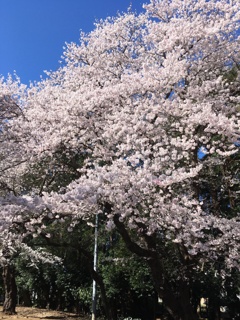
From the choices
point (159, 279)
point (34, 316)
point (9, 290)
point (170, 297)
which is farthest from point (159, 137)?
point (9, 290)

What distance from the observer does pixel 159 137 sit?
848cm

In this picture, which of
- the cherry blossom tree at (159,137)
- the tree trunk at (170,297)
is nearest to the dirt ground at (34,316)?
the cherry blossom tree at (159,137)

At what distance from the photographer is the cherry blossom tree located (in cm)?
734

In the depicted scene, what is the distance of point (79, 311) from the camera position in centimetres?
1986

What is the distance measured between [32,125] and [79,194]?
3.38 m

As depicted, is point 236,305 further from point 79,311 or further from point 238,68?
point 238,68

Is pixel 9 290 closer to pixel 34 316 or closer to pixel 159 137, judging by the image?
pixel 34 316

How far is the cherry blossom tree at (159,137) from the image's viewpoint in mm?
7340

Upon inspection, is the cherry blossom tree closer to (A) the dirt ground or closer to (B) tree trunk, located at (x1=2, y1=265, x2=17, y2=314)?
(A) the dirt ground

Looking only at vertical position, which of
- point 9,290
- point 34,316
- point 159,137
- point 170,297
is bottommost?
point 34,316

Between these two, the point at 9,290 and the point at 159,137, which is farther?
the point at 9,290

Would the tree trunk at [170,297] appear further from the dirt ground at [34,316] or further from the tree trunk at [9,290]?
the tree trunk at [9,290]

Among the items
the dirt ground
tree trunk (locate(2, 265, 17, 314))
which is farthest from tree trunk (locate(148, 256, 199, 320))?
tree trunk (locate(2, 265, 17, 314))

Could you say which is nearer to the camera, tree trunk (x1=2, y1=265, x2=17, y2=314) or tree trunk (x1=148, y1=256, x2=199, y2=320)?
tree trunk (x1=148, y1=256, x2=199, y2=320)
